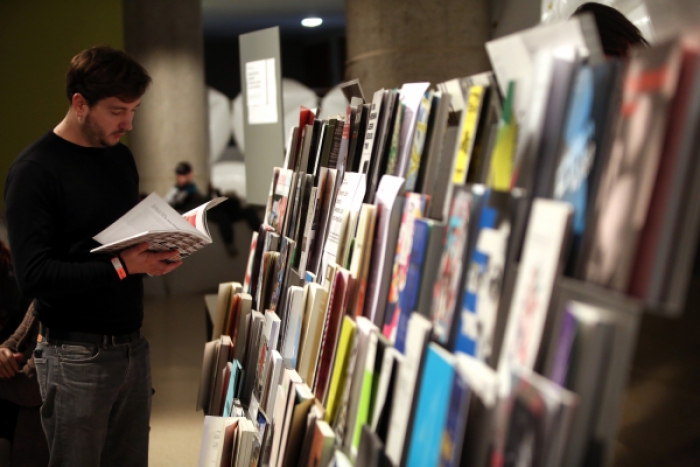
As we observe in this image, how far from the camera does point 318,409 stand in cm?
146

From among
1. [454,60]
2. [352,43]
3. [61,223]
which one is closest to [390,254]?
[61,223]

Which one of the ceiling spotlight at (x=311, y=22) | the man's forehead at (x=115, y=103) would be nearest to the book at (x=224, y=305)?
the man's forehead at (x=115, y=103)

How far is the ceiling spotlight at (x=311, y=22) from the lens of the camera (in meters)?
9.04

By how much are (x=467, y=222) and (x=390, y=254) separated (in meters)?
0.36

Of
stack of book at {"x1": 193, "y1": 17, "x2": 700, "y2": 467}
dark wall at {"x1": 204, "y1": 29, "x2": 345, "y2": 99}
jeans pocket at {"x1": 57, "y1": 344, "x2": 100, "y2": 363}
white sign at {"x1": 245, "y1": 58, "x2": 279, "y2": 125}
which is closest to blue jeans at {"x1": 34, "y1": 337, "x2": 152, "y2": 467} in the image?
jeans pocket at {"x1": 57, "y1": 344, "x2": 100, "y2": 363}

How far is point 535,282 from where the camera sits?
772 millimetres

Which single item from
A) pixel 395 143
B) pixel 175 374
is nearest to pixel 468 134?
pixel 395 143

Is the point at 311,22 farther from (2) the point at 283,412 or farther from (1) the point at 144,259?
(2) the point at 283,412

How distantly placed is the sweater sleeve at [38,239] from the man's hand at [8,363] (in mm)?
865

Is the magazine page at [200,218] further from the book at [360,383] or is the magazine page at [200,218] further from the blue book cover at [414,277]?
the blue book cover at [414,277]

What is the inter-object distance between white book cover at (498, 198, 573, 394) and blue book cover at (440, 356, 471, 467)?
61 mm

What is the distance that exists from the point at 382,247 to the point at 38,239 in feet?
3.91

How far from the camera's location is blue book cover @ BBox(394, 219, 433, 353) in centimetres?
112

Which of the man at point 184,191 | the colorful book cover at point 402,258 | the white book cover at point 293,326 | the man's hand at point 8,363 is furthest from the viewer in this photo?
the man at point 184,191
